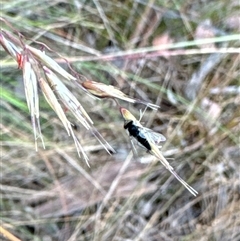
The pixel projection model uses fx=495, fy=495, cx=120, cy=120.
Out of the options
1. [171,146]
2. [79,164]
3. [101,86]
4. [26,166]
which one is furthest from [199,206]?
[101,86]

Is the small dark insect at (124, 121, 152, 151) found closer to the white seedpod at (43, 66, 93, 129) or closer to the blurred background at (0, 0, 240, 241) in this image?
the white seedpod at (43, 66, 93, 129)

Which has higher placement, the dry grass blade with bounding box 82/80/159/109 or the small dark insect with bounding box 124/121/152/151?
the dry grass blade with bounding box 82/80/159/109

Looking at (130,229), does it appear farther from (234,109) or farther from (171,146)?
(234,109)

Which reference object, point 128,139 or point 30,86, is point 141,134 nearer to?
point 30,86

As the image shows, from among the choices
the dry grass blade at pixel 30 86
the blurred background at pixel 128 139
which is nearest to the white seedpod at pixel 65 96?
the dry grass blade at pixel 30 86

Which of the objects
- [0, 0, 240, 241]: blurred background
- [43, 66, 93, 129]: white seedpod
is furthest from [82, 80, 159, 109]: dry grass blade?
[0, 0, 240, 241]: blurred background
